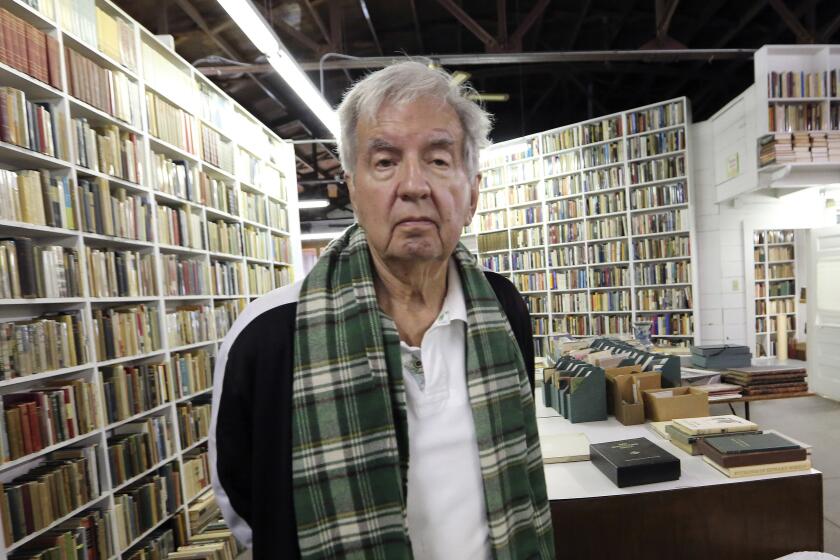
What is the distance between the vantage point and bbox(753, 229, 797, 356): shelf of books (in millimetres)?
6496

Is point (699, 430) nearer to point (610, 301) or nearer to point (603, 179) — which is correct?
point (610, 301)

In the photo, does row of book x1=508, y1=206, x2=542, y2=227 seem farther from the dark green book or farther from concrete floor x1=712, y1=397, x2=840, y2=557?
the dark green book

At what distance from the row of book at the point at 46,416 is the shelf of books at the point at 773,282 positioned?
8.01 meters

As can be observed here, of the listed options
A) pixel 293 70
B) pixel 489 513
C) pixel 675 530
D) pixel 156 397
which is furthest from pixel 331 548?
pixel 293 70

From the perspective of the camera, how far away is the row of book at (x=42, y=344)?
1852 millimetres

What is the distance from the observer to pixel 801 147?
4.45m

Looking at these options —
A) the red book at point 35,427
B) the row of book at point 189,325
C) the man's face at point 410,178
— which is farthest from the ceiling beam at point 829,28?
the red book at point 35,427

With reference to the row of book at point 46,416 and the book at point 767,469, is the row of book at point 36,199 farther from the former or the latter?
the book at point 767,469

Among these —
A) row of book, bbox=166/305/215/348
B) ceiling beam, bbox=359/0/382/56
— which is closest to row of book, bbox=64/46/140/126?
row of book, bbox=166/305/215/348

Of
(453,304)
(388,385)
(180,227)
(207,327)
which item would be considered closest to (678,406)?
(453,304)

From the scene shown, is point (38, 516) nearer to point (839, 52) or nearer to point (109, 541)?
point (109, 541)

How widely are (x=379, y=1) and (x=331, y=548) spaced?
20.0 ft

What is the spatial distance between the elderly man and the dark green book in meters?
0.98

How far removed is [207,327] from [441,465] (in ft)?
10.3
